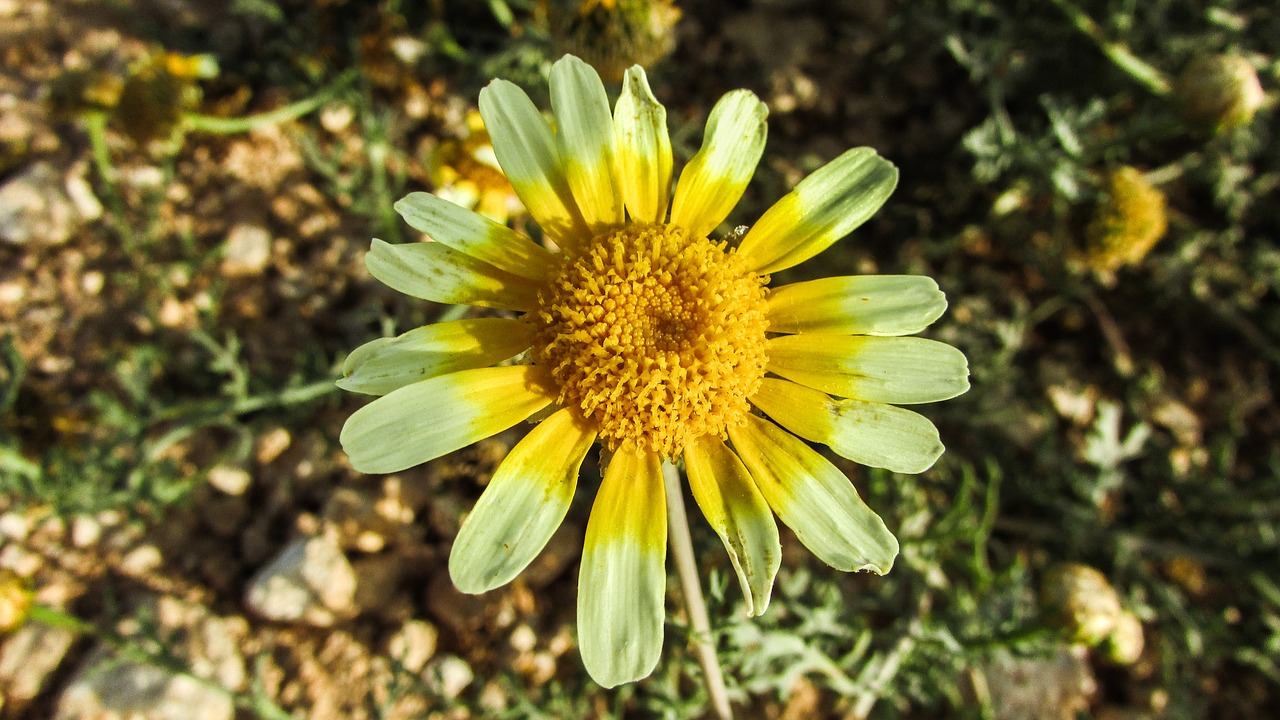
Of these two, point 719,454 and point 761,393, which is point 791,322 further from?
point 719,454

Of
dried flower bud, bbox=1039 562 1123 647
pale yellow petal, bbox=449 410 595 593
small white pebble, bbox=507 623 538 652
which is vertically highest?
pale yellow petal, bbox=449 410 595 593

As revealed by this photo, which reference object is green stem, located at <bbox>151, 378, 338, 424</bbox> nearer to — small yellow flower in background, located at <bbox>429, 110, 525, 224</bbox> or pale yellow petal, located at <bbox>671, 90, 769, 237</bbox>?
small yellow flower in background, located at <bbox>429, 110, 525, 224</bbox>

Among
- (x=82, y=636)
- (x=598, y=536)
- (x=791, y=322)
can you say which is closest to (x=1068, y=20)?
(x=791, y=322)

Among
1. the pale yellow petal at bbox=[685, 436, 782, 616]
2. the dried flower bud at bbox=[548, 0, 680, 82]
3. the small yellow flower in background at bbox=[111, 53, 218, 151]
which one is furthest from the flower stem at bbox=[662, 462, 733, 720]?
the small yellow flower in background at bbox=[111, 53, 218, 151]

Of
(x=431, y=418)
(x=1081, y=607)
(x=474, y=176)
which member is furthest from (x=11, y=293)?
(x=1081, y=607)

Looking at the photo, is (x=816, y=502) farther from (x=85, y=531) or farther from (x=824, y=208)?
(x=85, y=531)

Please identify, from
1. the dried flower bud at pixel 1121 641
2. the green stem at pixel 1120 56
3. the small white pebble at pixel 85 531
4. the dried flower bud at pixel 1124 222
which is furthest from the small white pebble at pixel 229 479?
the green stem at pixel 1120 56
